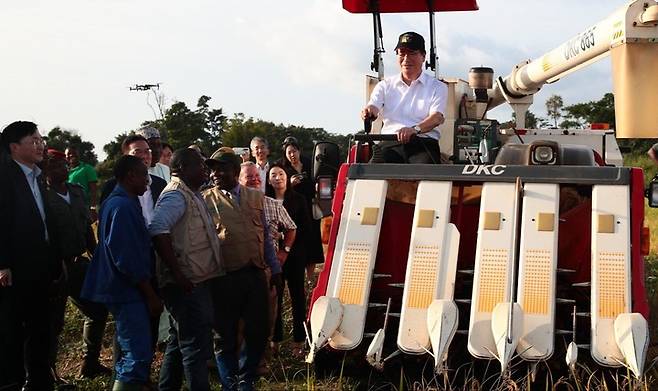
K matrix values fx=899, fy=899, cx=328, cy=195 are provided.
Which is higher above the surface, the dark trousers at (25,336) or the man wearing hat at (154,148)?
the man wearing hat at (154,148)

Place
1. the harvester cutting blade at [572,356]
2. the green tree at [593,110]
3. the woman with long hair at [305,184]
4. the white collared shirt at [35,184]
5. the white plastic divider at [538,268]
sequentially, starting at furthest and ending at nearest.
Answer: the green tree at [593,110]
the woman with long hair at [305,184]
the white collared shirt at [35,184]
the white plastic divider at [538,268]
the harvester cutting blade at [572,356]

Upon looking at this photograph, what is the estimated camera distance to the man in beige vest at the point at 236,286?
18.8 ft

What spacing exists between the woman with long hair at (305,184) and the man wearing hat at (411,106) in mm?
1404

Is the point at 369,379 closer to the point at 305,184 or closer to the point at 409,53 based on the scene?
the point at 409,53

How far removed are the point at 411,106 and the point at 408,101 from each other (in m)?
0.05

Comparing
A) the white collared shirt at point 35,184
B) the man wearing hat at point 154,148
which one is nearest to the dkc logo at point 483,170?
the man wearing hat at point 154,148

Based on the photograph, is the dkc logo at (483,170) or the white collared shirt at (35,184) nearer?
the dkc logo at (483,170)

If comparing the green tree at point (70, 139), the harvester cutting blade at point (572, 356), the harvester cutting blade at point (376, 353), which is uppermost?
the green tree at point (70, 139)

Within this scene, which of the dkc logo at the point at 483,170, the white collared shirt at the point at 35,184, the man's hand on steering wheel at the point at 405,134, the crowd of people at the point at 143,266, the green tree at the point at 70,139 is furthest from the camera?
the green tree at the point at 70,139

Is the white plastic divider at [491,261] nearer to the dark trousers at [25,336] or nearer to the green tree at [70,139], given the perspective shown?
the dark trousers at [25,336]

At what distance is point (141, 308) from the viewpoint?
523cm

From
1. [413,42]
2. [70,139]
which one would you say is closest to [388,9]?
[413,42]

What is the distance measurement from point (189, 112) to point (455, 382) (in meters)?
32.9

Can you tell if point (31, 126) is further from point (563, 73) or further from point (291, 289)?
point (563, 73)
